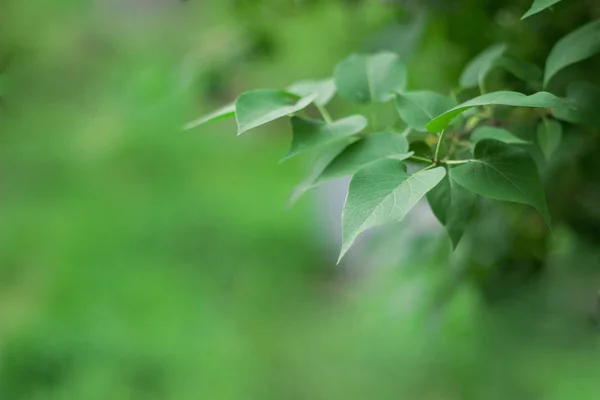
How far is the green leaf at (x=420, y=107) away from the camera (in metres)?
0.38

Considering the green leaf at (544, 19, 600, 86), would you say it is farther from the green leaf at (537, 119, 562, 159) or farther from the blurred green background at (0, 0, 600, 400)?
the blurred green background at (0, 0, 600, 400)

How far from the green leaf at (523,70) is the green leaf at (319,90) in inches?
4.7

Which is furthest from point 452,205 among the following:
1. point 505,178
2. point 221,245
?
point 221,245

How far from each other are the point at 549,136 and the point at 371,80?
121mm

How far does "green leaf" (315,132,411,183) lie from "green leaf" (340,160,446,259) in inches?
1.2

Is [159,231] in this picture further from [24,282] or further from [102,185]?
[24,282]

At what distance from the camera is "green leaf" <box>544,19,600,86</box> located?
15.7 inches

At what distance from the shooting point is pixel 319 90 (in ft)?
1.43

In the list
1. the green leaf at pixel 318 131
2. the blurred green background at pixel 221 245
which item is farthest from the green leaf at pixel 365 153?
the blurred green background at pixel 221 245

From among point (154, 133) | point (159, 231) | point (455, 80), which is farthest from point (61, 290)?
point (455, 80)

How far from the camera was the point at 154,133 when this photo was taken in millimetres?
1253

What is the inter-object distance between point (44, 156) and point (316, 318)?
0.53 m

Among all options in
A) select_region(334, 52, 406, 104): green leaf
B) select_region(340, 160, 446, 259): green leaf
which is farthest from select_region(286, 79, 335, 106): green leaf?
select_region(340, 160, 446, 259): green leaf

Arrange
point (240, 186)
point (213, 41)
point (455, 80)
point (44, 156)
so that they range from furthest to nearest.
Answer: point (240, 186), point (44, 156), point (213, 41), point (455, 80)
